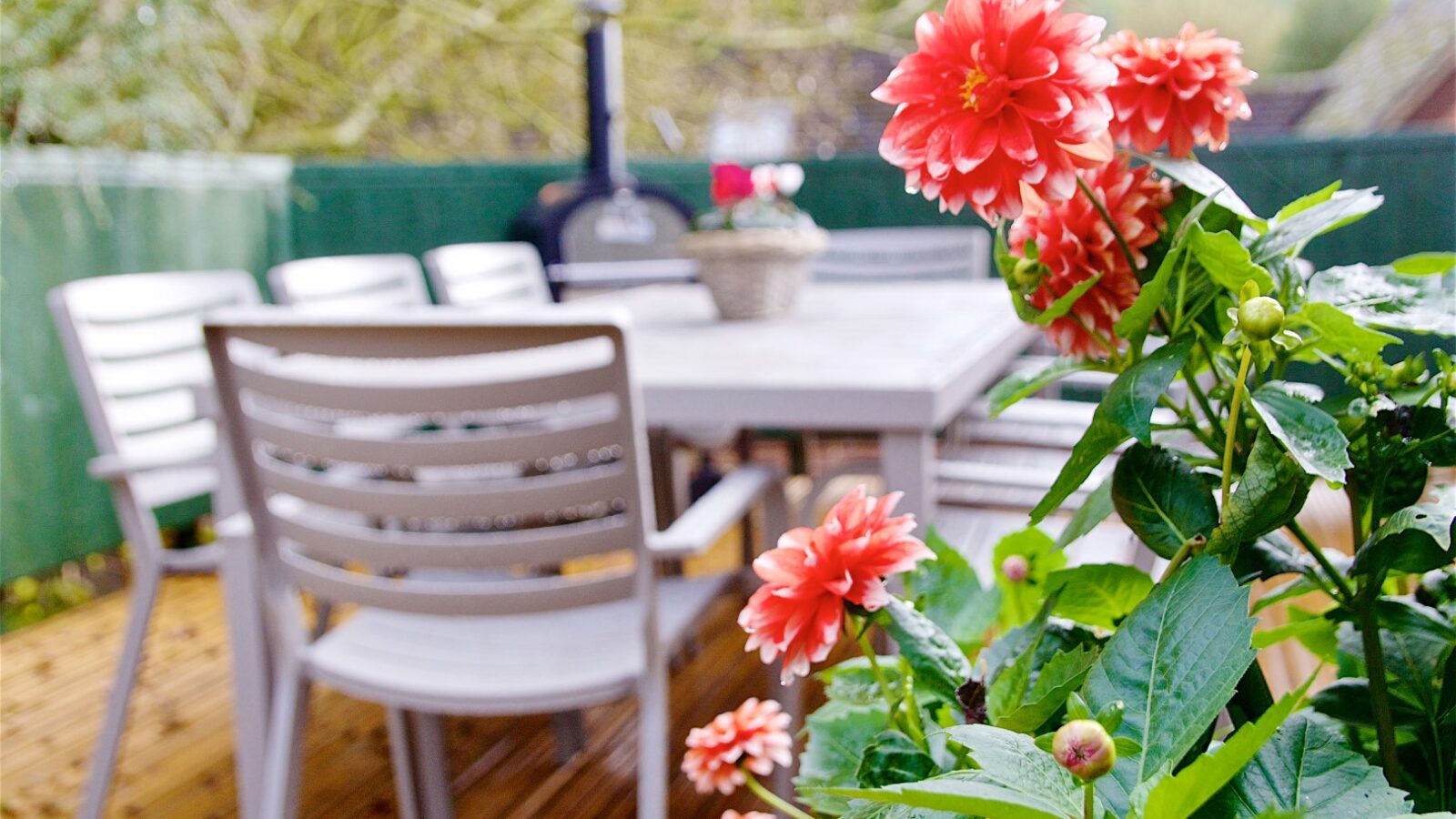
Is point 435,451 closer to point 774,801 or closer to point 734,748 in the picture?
point 734,748

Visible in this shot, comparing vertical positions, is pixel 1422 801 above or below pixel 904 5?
below

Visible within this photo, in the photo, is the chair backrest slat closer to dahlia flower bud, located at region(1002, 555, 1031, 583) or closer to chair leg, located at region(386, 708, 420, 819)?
chair leg, located at region(386, 708, 420, 819)

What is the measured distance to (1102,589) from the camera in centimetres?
49

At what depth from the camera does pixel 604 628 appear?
145 centimetres

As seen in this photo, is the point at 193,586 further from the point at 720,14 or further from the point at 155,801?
the point at 720,14

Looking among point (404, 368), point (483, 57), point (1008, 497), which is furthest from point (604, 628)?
point (483, 57)

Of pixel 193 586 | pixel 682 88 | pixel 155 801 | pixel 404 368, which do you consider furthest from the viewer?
pixel 682 88

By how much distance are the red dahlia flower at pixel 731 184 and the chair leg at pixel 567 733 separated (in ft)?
3.38

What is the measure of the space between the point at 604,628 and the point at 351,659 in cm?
32

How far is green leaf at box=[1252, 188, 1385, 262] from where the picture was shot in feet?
1.53

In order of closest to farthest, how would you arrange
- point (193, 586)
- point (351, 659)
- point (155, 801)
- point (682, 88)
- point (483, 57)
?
point (351, 659)
point (155, 801)
point (193, 586)
point (483, 57)
point (682, 88)

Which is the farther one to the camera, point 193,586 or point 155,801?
point 193,586

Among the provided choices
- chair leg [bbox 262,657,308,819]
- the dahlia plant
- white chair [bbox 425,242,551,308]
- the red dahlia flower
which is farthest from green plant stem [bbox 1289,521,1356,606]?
white chair [bbox 425,242,551,308]

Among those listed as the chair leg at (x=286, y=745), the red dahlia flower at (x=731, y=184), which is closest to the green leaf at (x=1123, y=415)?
the chair leg at (x=286, y=745)
